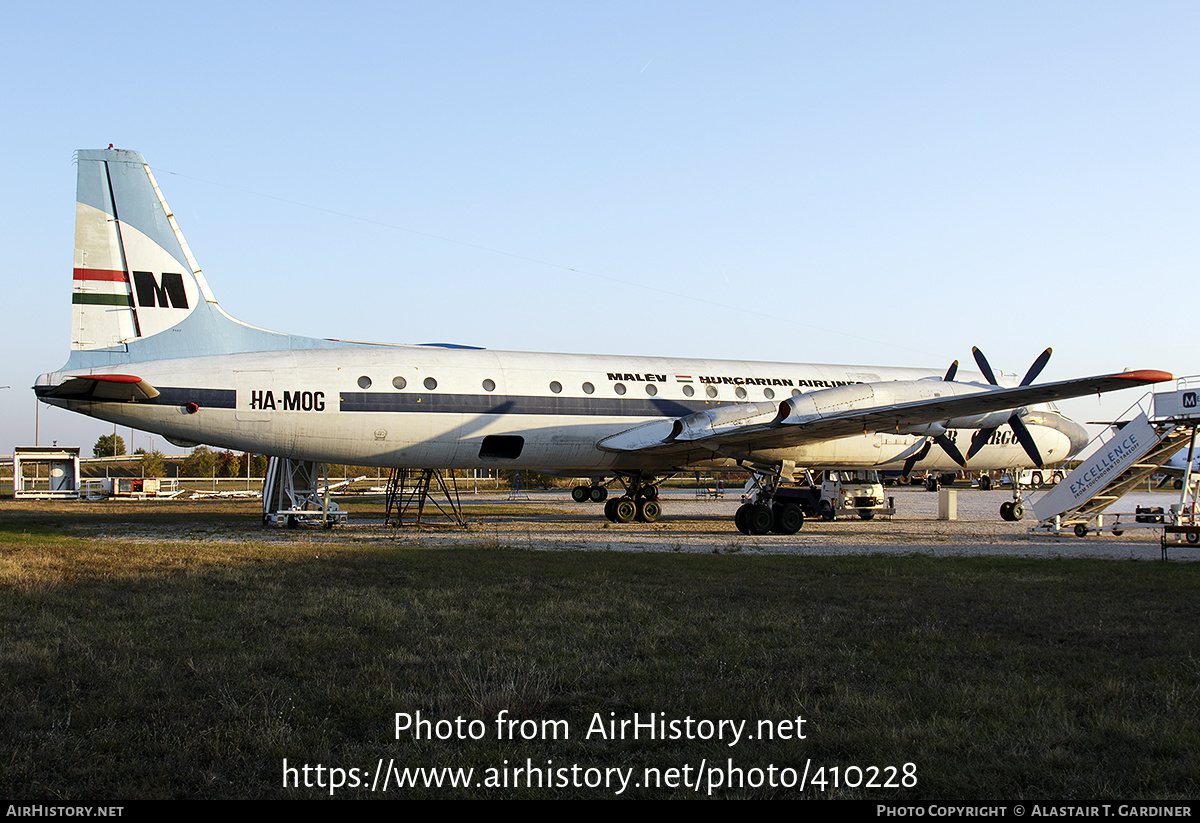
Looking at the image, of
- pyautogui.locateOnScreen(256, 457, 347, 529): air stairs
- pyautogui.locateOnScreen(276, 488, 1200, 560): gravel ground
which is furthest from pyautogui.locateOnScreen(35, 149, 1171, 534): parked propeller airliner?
pyautogui.locateOnScreen(256, 457, 347, 529): air stairs

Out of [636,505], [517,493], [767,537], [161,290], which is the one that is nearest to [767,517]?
[767,537]

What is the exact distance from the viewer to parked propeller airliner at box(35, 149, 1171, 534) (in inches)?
695

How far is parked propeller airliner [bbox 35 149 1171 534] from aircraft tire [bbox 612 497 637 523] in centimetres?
154

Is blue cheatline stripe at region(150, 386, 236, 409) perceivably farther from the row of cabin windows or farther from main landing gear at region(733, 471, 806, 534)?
main landing gear at region(733, 471, 806, 534)

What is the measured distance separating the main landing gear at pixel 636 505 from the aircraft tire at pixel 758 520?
438 cm

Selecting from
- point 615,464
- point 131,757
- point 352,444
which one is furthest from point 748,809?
point 615,464

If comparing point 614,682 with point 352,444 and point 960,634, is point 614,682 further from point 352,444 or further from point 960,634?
point 352,444

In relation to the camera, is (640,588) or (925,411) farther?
(925,411)

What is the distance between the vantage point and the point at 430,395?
19688 millimetres

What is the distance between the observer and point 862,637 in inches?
298

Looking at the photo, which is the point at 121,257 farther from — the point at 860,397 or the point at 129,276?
the point at 860,397

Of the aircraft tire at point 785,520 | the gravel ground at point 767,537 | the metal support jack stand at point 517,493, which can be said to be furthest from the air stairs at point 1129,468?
the metal support jack stand at point 517,493

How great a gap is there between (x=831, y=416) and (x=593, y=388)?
6090mm

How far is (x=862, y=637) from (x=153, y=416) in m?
15.4
